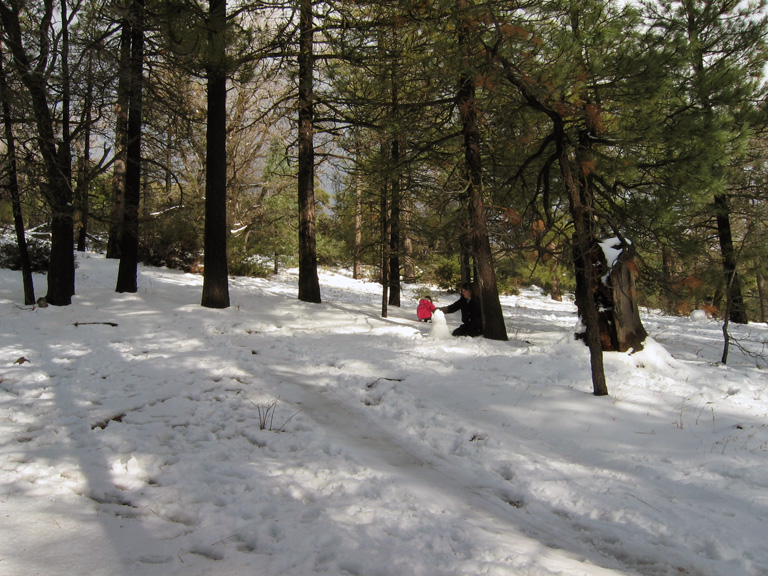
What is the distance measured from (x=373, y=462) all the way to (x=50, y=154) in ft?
30.9

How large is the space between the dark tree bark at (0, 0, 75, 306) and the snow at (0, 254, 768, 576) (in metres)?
2.15

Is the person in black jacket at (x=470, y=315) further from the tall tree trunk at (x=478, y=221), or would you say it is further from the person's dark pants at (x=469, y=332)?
the tall tree trunk at (x=478, y=221)

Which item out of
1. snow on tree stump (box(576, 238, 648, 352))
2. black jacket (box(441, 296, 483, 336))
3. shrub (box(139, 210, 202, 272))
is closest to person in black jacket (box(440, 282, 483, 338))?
black jacket (box(441, 296, 483, 336))

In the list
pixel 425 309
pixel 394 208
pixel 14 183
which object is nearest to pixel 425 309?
pixel 425 309

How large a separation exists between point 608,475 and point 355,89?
10.5m

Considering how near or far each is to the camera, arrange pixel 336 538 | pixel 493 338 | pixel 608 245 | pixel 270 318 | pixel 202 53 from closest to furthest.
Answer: pixel 336 538 < pixel 608 245 < pixel 202 53 < pixel 493 338 < pixel 270 318

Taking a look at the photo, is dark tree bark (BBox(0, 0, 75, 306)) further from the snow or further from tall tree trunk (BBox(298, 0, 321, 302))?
tall tree trunk (BBox(298, 0, 321, 302))

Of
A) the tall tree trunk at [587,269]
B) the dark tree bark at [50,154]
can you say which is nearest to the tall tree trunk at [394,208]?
the tall tree trunk at [587,269]

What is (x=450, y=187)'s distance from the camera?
32.0 ft

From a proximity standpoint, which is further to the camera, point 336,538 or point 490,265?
point 490,265

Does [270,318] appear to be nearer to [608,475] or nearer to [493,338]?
[493,338]

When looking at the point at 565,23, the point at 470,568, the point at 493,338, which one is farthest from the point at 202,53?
the point at 470,568

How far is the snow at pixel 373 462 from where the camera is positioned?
2492 millimetres

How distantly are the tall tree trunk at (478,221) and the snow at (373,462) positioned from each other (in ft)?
6.27
